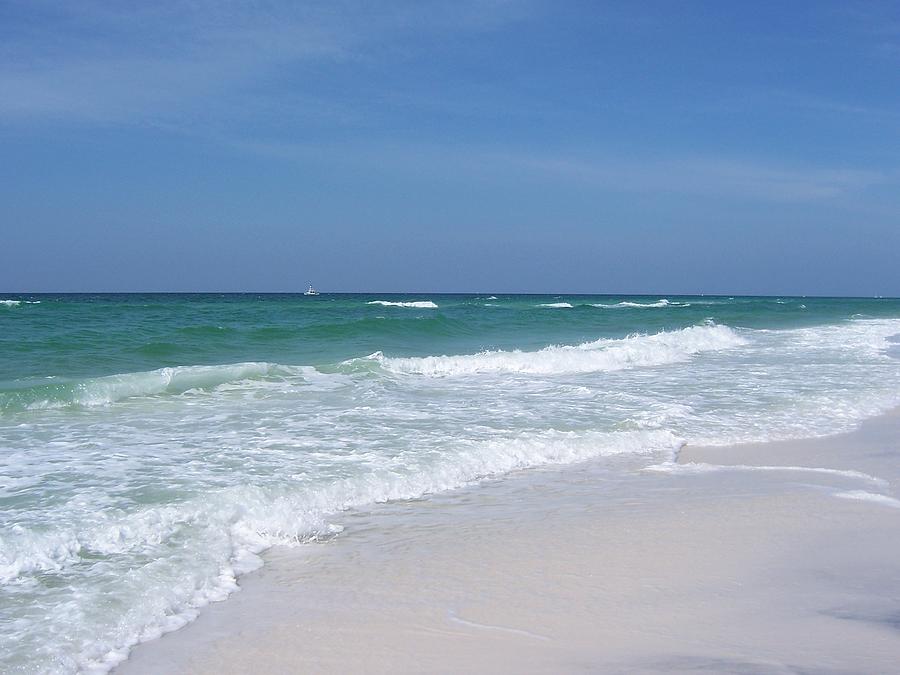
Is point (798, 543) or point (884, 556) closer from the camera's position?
point (884, 556)

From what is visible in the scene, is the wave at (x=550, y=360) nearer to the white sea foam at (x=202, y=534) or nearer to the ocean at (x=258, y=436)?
the ocean at (x=258, y=436)

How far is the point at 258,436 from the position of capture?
7926 mm

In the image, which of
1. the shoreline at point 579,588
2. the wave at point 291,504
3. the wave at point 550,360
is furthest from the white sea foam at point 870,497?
the wave at point 550,360

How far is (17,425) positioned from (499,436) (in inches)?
206

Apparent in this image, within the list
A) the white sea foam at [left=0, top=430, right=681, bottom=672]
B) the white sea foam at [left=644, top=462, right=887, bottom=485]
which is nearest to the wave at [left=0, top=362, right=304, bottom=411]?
the white sea foam at [left=0, top=430, right=681, bottom=672]

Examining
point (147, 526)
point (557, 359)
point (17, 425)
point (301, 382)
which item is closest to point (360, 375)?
point (301, 382)

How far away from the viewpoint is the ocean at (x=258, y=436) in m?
4.08

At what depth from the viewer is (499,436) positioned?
7.99m

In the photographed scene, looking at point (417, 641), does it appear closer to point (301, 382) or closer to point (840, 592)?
point (840, 592)

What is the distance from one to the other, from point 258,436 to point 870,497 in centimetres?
543

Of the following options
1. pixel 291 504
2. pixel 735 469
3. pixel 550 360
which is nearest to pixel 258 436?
pixel 291 504

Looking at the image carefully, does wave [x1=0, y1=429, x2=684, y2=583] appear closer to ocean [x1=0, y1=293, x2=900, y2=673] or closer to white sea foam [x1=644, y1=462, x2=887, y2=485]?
ocean [x1=0, y1=293, x2=900, y2=673]

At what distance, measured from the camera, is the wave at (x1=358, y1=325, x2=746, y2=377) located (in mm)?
14992

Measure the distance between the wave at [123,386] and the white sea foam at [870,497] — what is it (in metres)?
8.53
